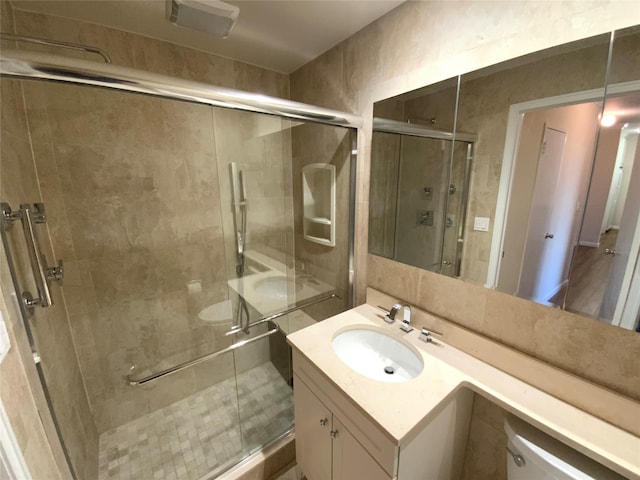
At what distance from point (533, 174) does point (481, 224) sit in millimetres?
252

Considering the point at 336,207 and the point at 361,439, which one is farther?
the point at 336,207

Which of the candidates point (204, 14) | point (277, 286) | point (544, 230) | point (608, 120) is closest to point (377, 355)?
point (544, 230)

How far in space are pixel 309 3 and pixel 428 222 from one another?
1200mm

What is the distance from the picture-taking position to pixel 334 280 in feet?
6.09

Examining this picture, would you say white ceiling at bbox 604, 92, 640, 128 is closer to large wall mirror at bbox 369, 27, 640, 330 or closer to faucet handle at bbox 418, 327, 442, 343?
large wall mirror at bbox 369, 27, 640, 330

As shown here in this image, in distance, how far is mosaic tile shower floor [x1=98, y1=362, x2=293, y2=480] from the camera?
151cm

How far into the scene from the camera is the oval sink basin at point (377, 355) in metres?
1.16

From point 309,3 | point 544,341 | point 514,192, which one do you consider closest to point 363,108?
point 309,3

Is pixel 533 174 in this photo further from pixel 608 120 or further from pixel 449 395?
pixel 449 395

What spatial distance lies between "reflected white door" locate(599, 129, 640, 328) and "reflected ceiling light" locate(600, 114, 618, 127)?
0.11m

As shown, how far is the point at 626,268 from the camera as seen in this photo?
2.49 ft

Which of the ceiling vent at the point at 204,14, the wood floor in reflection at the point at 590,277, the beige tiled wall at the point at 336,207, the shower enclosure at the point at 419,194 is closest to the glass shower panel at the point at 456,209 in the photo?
the shower enclosure at the point at 419,194

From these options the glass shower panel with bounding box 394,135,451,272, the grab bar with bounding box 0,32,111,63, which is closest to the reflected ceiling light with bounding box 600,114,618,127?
the glass shower panel with bounding box 394,135,451,272

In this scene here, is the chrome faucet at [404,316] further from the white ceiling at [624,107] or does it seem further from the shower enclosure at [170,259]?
the white ceiling at [624,107]
